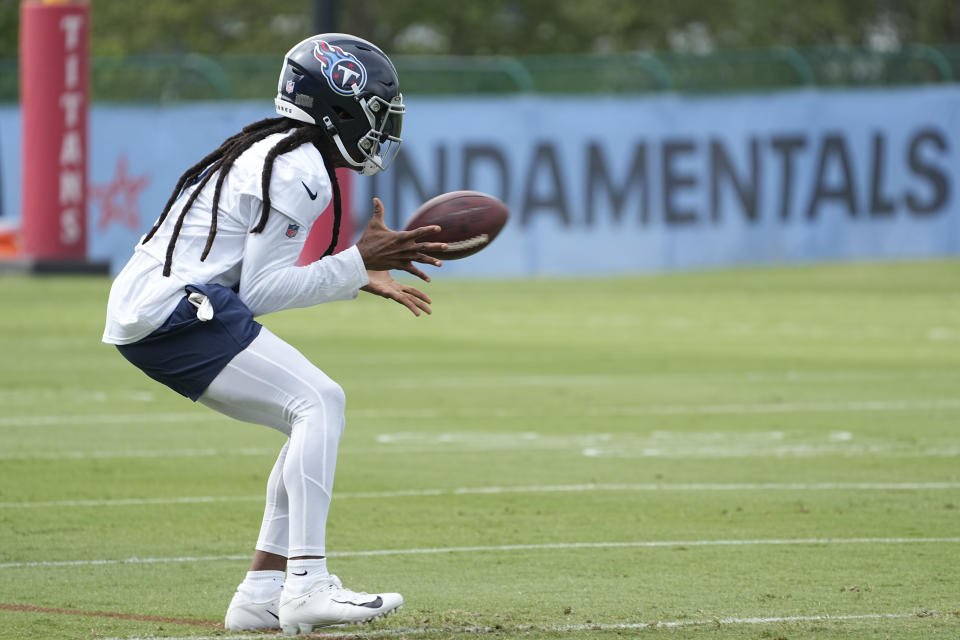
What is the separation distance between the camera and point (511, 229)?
95.0 ft

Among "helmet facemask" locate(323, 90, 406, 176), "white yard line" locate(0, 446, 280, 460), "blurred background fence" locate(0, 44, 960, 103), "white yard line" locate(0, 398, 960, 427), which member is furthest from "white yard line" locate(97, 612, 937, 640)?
"blurred background fence" locate(0, 44, 960, 103)

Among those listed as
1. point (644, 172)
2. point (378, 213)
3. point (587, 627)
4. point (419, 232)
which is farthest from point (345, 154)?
point (644, 172)

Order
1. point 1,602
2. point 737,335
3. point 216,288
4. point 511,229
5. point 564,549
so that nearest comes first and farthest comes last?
1. point 216,288
2. point 1,602
3. point 564,549
4. point 737,335
5. point 511,229

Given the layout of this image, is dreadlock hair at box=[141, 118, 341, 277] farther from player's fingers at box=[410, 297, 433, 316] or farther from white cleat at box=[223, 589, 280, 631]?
white cleat at box=[223, 589, 280, 631]

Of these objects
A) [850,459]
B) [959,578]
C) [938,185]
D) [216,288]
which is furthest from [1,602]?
[938,185]

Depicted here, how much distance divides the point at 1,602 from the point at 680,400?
7.70 metres

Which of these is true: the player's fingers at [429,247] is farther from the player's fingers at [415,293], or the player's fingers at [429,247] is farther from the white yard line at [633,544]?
the white yard line at [633,544]

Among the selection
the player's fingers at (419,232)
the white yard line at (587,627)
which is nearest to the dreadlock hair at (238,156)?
the player's fingers at (419,232)

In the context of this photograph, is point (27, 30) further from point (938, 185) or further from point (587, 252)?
point (938, 185)

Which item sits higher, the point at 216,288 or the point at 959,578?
the point at 216,288

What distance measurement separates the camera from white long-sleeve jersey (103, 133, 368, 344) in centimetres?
629

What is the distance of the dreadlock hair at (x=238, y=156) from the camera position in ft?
20.7

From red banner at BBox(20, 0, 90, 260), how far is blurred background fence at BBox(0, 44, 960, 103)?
174 cm

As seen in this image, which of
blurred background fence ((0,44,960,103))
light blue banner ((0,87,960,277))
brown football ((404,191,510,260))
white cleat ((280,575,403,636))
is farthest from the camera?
blurred background fence ((0,44,960,103))
